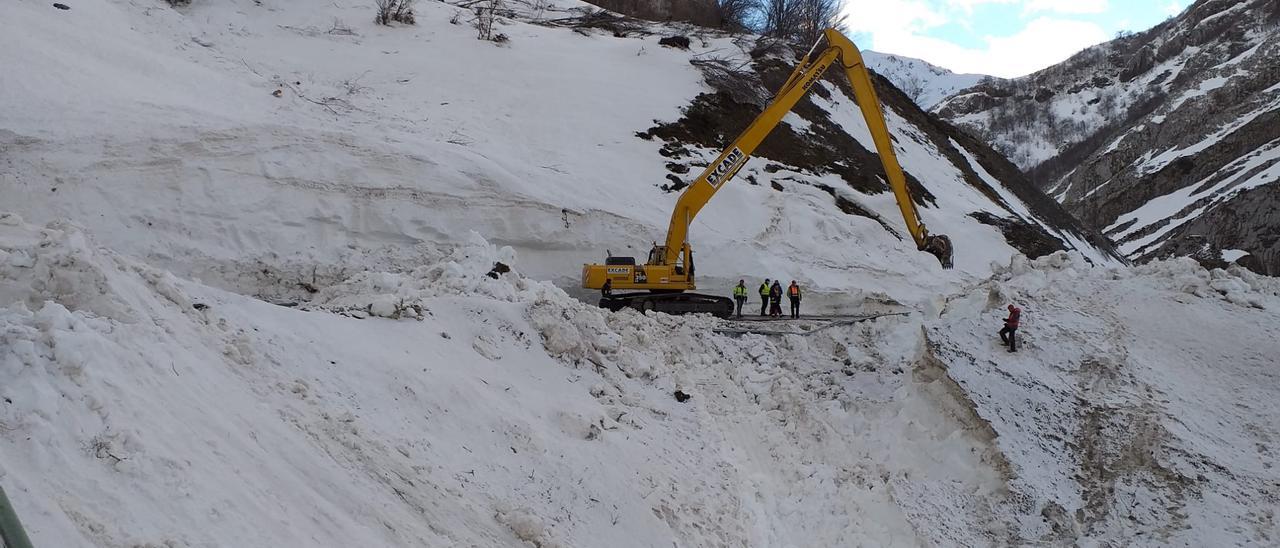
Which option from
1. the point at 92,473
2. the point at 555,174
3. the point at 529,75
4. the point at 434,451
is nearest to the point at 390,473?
the point at 434,451

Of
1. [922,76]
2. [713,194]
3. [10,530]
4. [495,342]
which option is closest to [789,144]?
[713,194]

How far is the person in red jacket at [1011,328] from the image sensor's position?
13.4 m

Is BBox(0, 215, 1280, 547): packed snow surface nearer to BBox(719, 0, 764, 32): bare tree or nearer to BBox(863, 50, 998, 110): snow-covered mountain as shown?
BBox(719, 0, 764, 32): bare tree

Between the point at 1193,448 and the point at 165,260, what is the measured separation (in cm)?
1686

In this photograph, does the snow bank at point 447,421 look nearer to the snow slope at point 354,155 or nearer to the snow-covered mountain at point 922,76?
the snow slope at point 354,155

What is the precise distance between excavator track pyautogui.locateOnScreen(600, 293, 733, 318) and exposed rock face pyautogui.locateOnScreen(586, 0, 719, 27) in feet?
109

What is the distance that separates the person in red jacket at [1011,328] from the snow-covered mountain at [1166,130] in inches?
1389

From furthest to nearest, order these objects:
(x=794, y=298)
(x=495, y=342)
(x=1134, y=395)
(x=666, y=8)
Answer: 1. (x=666, y=8)
2. (x=794, y=298)
3. (x=1134, y=395)
4. (x=495, y=342)

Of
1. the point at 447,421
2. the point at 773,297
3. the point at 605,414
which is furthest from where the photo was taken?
the point at 773,297

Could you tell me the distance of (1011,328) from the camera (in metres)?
13.4

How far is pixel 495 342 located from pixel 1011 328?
7367 millimetres

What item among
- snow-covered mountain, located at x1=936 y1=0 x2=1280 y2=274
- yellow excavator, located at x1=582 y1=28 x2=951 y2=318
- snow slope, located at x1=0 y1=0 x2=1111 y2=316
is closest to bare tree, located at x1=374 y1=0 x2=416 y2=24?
snow slope, located at x1=0 y1=0 x2=1111 y2=316

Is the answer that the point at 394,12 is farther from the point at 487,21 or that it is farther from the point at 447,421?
the point at 447,421

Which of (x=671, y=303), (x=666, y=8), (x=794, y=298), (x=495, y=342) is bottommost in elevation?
(x=671, y=303)
